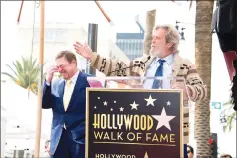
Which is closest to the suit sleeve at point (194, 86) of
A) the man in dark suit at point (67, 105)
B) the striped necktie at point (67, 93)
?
the man in dark suit at point (67, 105)

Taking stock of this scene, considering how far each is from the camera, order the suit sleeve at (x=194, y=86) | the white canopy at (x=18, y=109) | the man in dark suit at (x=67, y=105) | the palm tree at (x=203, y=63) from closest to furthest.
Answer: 1. the suit sleeve at (x=194, y=86)
2. the man in dark suit at (x=67, y=105)
3. the white canopy at (x=18, y=109)
4. the palm tree at (x=203, y=63)

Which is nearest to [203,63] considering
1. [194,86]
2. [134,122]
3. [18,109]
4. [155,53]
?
[18,109]

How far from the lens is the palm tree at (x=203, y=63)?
983 cm

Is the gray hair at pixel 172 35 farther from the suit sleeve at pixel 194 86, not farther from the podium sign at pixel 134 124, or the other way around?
the podium sign at pixel 134 124

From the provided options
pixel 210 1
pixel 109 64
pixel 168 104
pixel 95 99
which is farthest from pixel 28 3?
pixel 210 1

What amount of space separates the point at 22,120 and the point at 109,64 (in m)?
4.10

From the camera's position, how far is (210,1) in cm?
1064

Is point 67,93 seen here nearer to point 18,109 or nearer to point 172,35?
point 172,35

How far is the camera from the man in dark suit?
3764 mm

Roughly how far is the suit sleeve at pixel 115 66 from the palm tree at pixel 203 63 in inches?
242

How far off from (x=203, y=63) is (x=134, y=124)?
7.45 m

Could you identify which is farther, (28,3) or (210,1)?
(210,1)

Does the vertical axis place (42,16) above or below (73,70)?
above

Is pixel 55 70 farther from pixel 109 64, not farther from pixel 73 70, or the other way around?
pixel 109 64
